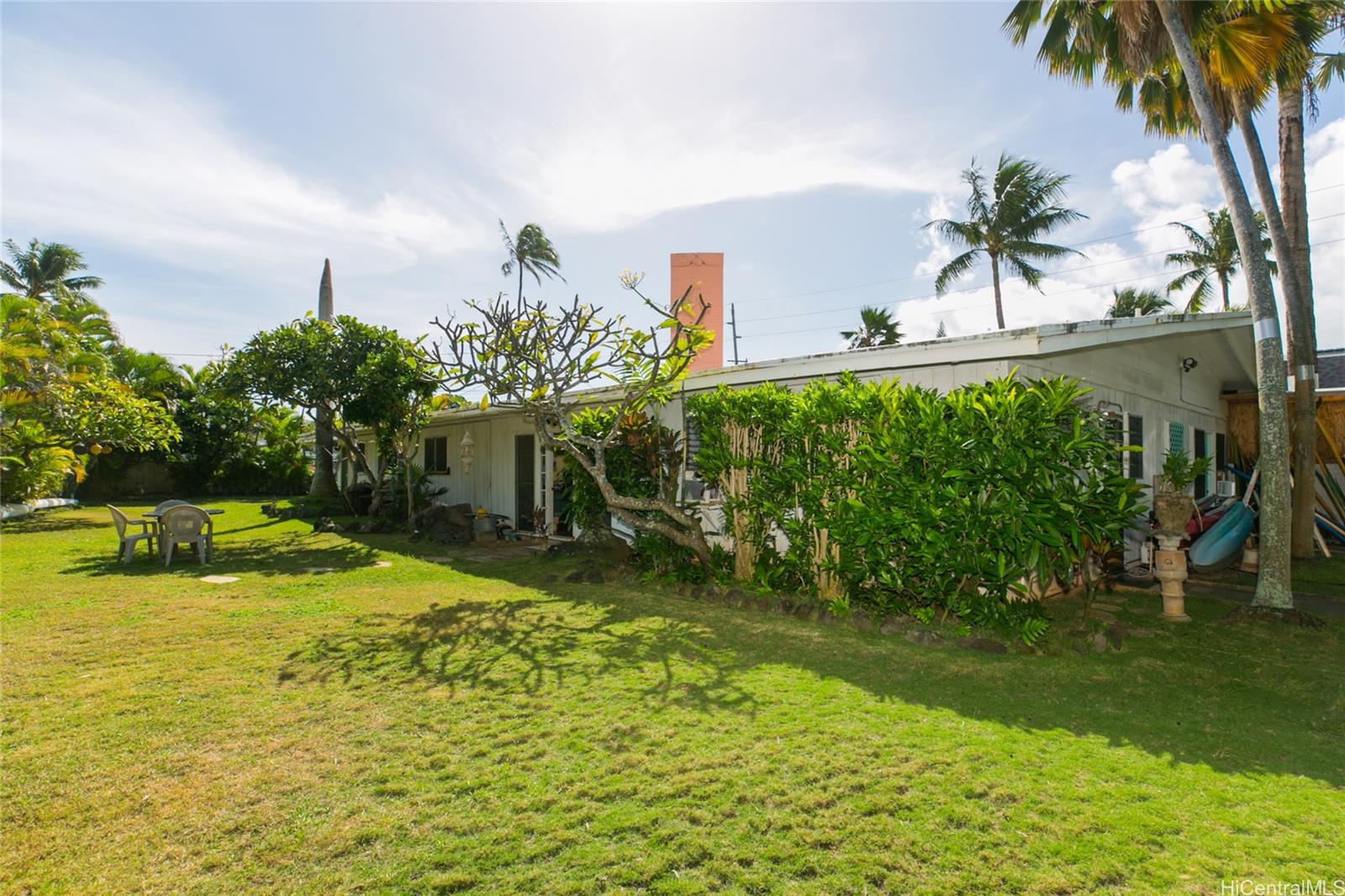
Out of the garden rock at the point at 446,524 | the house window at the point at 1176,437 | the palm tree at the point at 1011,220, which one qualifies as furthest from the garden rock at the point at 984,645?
the palm tree at the point at 1011,220

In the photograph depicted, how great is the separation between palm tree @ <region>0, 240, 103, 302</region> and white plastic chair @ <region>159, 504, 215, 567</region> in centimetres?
2861

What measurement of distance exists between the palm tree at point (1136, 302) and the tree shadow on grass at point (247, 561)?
26.4m

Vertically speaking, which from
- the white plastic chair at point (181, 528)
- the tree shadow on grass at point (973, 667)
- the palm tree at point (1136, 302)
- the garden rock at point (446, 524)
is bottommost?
the tree shadow on grass at point (973, 667)

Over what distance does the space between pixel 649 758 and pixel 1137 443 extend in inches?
336

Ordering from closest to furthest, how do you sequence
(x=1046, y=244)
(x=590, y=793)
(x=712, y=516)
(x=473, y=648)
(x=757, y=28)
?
(x=590, y=793)
(x=473, y=648)
(x=757, y=28)
(x=712, y=516)
(x=1046, y=244)

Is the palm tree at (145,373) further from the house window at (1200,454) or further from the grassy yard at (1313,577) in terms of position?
the house window at (1200,454)

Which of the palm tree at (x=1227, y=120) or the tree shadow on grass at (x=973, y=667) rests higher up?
the palm tree at (x=1227, y=120)

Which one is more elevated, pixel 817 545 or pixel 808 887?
pixel 817 545

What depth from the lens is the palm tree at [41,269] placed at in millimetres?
28516

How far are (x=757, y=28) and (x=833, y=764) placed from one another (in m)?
8.24

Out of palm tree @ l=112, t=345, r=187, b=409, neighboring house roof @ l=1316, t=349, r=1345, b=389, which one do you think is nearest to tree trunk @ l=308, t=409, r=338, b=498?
palm tree @ l=112, t=345, r=187, b=409

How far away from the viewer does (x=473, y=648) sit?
16.2 feet

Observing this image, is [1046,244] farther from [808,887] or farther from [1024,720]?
[808,887]

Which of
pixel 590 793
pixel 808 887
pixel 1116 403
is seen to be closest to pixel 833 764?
pixel 808 887
